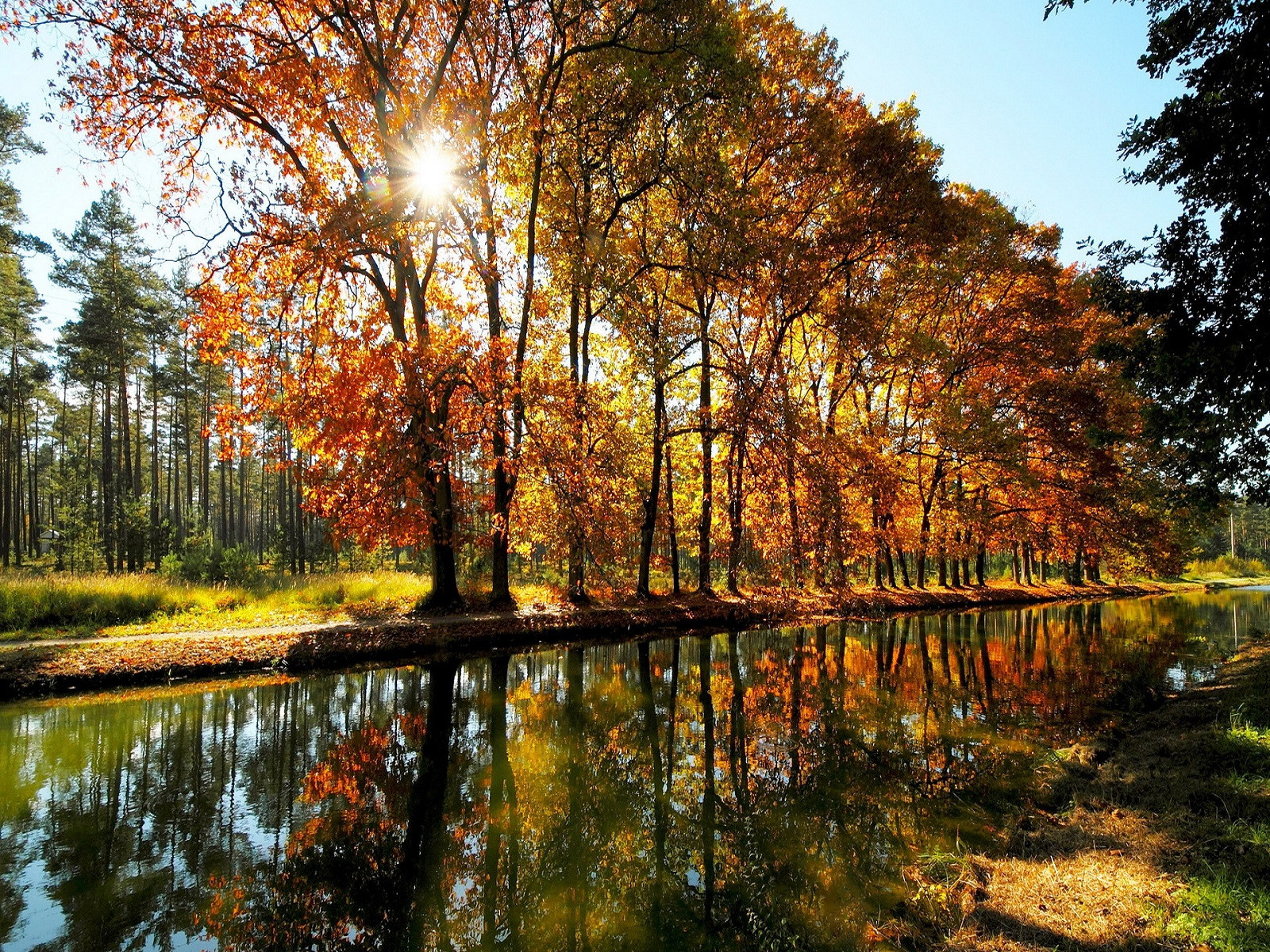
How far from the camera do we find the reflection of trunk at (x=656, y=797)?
430 cm

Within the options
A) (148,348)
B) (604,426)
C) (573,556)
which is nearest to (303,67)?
(604,426)

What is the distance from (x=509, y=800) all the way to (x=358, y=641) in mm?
7590

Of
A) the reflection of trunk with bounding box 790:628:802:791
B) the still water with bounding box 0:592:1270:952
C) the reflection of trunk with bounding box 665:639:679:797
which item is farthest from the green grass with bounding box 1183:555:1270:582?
the reflection of trunk with bounding box 665:639:679:797

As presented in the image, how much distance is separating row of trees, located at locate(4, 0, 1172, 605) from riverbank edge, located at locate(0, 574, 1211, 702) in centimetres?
170

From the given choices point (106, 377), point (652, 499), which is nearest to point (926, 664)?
point (652, 499)

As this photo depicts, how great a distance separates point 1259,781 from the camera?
4.83 m

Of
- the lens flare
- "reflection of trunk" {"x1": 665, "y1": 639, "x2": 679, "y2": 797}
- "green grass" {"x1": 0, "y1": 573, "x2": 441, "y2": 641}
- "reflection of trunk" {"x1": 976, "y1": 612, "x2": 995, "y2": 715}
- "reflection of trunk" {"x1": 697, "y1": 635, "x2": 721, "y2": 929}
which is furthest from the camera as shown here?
the lens flare

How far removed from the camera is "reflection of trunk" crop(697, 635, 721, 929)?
14.1ft

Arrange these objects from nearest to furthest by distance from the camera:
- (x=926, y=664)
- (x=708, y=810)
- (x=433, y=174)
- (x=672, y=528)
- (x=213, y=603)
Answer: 1. (x=708, y=810)
2. (x=926, y=664)
3. (x=433, y=174)
4. (x=213, y=603)
5. (x=672, y=528)

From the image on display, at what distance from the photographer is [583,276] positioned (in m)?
12.9

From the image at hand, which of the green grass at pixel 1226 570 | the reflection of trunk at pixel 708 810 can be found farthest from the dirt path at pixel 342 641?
the green grass at pixel 1226 570

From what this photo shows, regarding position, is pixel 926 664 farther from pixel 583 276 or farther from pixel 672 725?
pixel 583 276

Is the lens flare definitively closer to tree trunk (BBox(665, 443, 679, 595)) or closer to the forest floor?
tree trunk (BBox(665, 443, 679, 595))

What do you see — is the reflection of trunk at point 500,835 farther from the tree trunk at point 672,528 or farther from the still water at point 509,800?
the tree trunk at point 672,528
